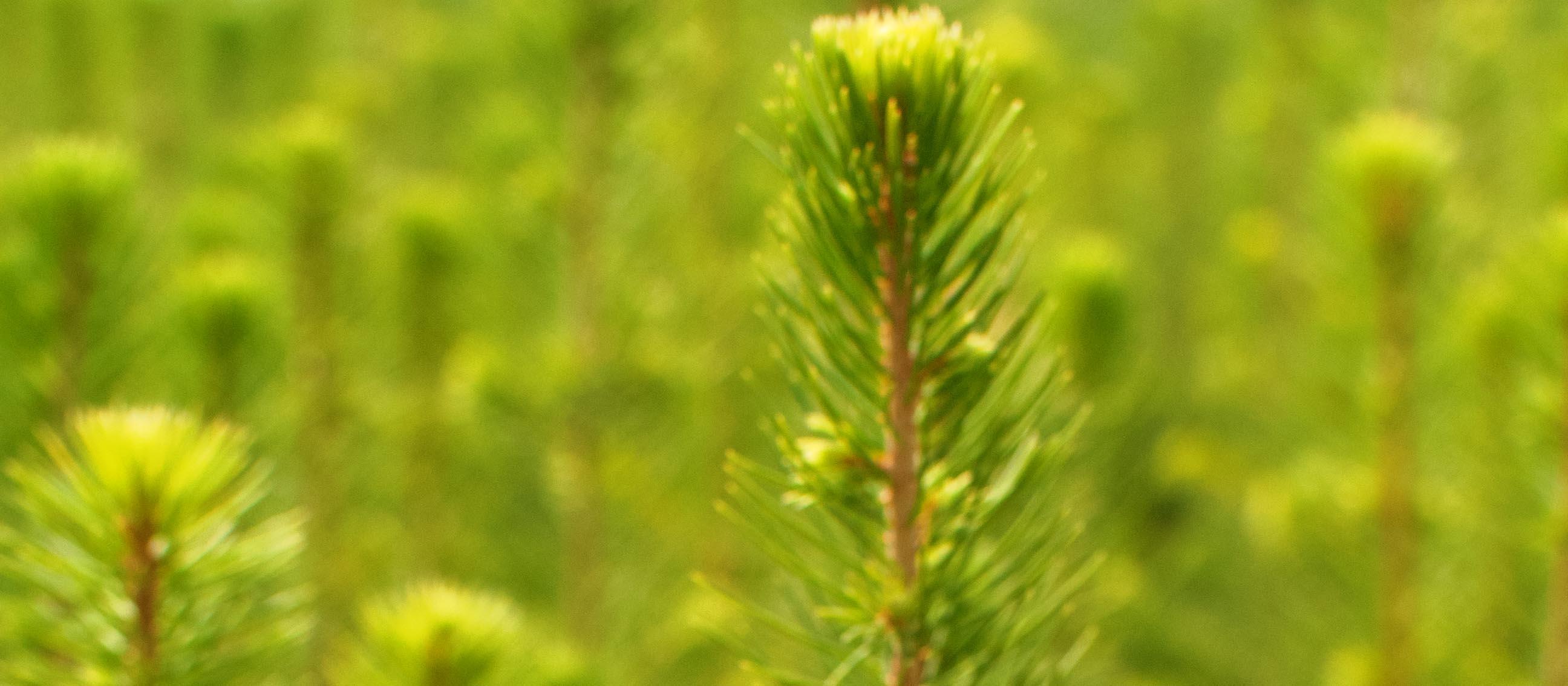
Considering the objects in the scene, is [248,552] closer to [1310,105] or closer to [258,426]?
[258,426]

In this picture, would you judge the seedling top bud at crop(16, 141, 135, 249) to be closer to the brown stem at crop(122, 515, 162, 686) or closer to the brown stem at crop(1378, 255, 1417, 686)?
the brown stem at crop(122, 515, 162, 686)

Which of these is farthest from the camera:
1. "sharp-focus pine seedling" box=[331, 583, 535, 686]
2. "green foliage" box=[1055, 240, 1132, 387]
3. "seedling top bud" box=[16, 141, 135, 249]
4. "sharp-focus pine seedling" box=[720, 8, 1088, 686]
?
"green foliage" box=[1055, 240, 1132, 387]

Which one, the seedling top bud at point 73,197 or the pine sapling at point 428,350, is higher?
the pine sapling at point 428,350

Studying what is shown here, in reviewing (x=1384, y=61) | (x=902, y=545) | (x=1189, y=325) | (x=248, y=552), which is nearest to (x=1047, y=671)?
(x=902, y=545)

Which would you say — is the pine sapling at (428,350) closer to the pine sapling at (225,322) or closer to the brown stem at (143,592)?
the pine sapling at (225,322)

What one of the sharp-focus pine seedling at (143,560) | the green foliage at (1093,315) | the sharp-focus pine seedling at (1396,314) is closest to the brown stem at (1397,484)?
the sharp-focus pine seedling at (1396,314)

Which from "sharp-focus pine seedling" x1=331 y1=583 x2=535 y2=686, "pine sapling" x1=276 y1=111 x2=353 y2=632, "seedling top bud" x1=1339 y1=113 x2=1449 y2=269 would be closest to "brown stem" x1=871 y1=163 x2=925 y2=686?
"sharp-focus pine seedling" x1=331 y1=583 x2=535 y2=686
